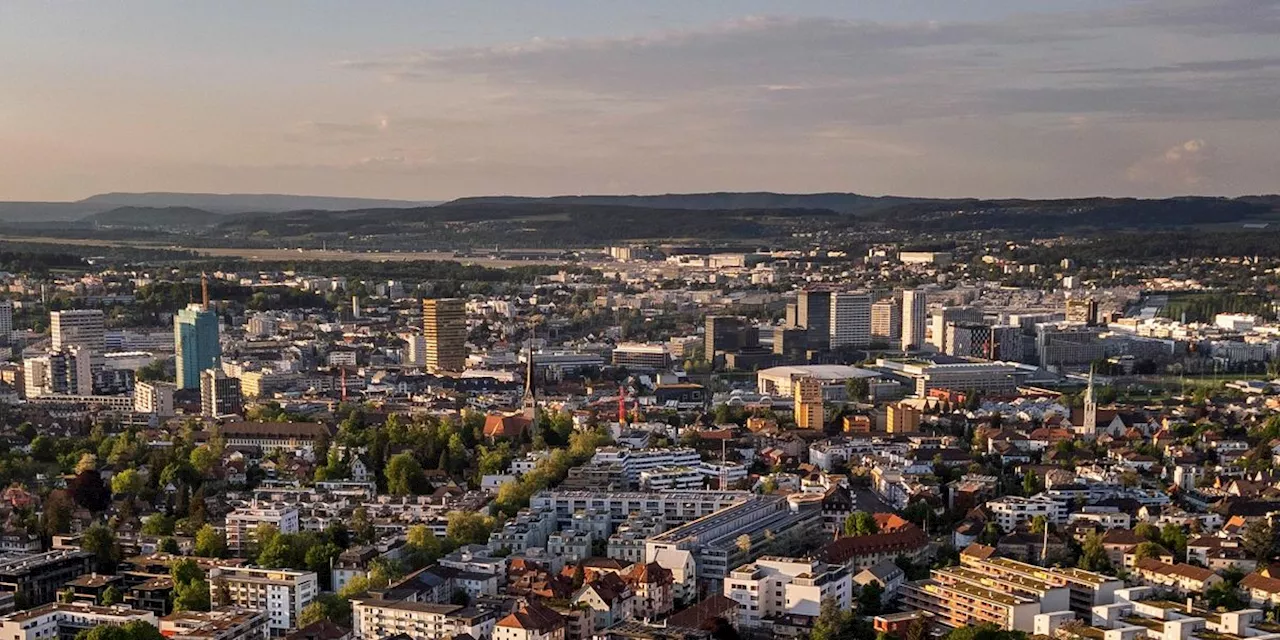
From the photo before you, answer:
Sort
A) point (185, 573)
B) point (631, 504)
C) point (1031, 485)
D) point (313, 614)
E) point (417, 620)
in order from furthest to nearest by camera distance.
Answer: point (1031, 485) → point (631, 504) → point (185, 573) → point (313, 614) → point (417, 620)

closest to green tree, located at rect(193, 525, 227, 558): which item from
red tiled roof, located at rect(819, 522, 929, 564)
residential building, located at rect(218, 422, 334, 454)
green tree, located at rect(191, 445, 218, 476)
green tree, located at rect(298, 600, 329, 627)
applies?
green tree, located at rect(298, 600, 329, 627)

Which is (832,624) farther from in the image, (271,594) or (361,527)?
(361,527)

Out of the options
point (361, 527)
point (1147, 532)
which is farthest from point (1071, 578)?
point (361, 527)

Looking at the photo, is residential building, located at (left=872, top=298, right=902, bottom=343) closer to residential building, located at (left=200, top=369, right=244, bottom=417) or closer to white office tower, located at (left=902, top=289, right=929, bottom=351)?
white office tower, located at (left=902, top=289, right=929, bottom=351)

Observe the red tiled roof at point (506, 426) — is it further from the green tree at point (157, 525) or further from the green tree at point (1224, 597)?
the green tree at point (1224, 597)

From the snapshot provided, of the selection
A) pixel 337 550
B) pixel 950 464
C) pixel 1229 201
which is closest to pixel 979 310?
pixel 950 464

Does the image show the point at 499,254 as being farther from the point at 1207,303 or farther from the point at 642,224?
the point at 1207,303
